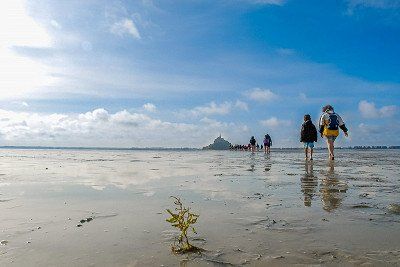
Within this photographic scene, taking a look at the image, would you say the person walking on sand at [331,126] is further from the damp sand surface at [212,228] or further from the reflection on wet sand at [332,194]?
the damp sand surface at [212,228]

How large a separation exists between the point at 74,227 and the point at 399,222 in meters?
3.65

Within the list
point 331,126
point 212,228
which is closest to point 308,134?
point 331,126

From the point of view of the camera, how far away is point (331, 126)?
54.1 ft

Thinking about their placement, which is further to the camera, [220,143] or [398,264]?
[220,143]

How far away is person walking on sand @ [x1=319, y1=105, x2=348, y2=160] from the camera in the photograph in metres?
16.5

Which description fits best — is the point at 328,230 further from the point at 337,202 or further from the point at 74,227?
Answer: the point at 74,227

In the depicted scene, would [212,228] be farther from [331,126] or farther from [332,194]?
[331,126]

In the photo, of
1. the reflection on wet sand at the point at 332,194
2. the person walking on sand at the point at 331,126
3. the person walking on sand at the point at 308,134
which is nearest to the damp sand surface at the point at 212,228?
the reflection on wet sand at the point at 332,194

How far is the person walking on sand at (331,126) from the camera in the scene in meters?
16.5

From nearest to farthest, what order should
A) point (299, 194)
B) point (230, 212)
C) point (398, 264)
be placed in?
point (398, 264), point (230, 212), point (299, 194)

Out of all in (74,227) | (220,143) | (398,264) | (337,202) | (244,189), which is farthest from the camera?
(220,143)

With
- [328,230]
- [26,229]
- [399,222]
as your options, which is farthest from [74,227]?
[399,222]

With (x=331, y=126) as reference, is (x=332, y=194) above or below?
below

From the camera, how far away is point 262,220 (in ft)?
13.3
